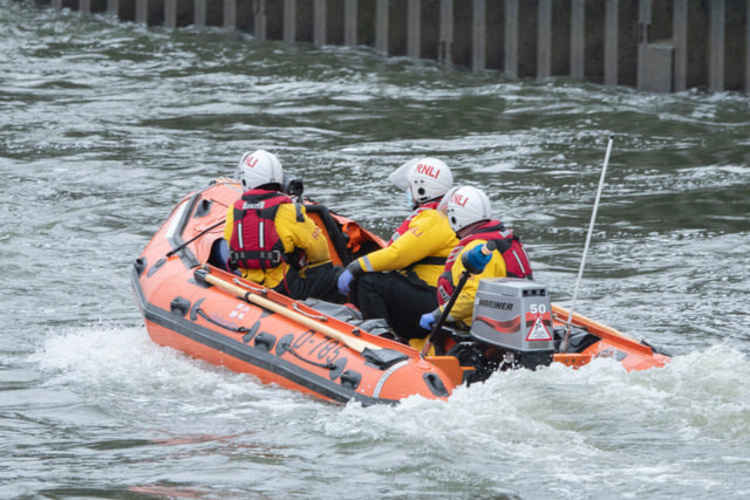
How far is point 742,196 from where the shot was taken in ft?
39.8

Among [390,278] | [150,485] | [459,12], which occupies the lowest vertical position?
[150,485]

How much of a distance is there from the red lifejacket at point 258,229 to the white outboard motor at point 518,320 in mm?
1747

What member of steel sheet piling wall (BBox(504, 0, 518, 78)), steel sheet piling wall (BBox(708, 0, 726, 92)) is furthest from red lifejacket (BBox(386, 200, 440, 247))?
steel sheet piling wall (BBox(504, 0, 518, 78))

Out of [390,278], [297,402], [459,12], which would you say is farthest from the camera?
[459,12]

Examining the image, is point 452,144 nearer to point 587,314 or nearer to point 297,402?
point 587,314

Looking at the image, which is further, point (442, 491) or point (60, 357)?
point (60, 357)

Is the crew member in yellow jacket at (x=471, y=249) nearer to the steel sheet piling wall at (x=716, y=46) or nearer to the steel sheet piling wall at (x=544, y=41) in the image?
the steel sheet piling wall at (x=716, y=46)

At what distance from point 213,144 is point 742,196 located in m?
5.88

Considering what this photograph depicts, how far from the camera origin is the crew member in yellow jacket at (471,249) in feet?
21.7

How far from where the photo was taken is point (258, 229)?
7.68m

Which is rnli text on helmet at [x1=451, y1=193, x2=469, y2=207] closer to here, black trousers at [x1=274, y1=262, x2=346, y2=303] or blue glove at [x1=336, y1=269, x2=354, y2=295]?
blue glove at [x1=336, y1=269, x2=354, y2=295]

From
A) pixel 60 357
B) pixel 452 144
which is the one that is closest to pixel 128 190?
pixel 452 144

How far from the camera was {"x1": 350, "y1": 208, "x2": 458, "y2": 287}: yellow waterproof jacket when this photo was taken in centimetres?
710

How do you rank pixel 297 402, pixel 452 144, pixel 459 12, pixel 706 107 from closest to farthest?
pixel 297 402
pixel 452 144
pixel 706 107
pixel 459 12
